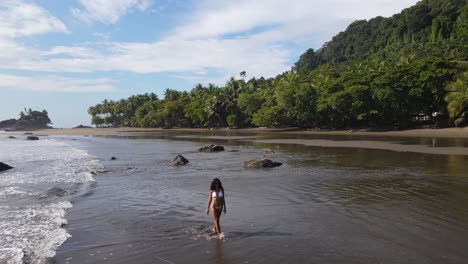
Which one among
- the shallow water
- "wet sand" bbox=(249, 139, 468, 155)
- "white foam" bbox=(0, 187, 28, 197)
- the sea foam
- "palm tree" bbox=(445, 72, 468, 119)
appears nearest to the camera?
the shallow water

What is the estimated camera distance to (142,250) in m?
9.06

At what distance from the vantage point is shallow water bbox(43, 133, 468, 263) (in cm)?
859

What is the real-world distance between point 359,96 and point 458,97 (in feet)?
46.4

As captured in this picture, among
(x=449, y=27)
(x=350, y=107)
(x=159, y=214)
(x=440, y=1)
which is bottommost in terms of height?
(x=159, y=214)

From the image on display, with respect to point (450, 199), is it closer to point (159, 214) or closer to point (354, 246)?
point (354, 246)

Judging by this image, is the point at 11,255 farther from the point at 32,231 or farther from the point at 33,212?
the point at 33,212

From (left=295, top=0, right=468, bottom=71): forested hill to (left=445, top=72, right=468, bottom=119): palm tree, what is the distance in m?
53.3

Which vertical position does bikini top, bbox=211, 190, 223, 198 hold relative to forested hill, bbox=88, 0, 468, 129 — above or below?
below

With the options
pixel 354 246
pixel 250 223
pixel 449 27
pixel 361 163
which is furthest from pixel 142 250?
pixel 449 27

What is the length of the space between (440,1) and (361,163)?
156 m

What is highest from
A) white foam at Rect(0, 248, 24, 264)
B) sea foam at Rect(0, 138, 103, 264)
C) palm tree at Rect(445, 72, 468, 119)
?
palm tree at Rect(445, 72, 468, 119)

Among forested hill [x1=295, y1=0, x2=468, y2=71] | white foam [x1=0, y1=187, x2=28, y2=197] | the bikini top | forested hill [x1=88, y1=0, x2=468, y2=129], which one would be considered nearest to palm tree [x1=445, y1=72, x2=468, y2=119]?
forested hill [x1=88, y1=0, x2=468, y2=129]

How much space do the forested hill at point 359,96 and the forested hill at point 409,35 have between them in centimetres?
54

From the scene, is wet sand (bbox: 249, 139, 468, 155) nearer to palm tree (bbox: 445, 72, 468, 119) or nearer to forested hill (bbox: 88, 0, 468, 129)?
palm tree (bbox: 445, 72, 468, 119)
